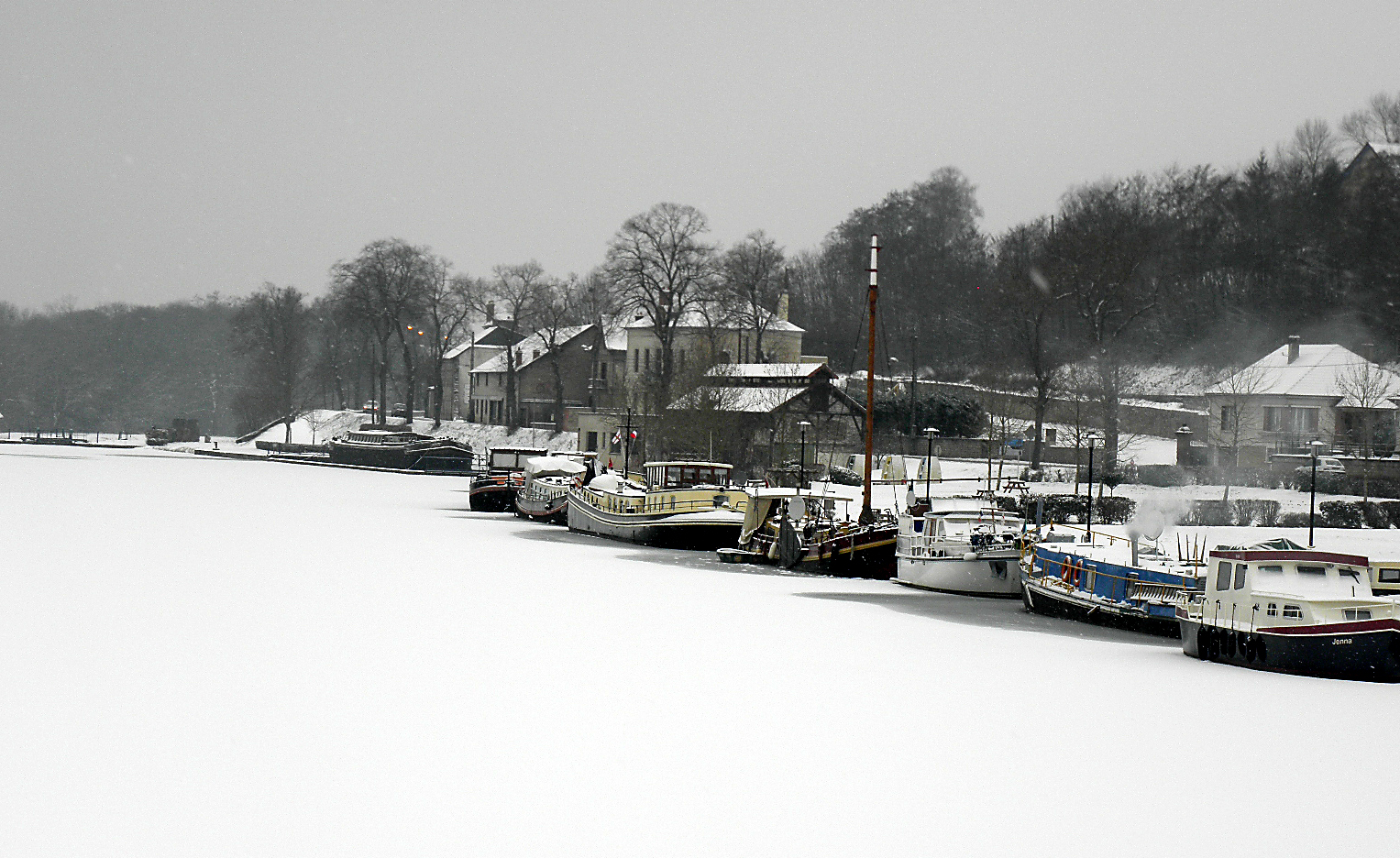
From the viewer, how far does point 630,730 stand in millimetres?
16578

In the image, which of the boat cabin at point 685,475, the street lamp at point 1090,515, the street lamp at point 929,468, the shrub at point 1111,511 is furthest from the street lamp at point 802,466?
the shrub at point 1111,511

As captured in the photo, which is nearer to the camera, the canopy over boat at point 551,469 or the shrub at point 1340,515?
the shrub at point 1340,515

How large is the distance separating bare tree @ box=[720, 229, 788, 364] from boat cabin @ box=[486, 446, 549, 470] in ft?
63.8

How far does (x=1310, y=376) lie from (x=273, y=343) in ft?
315

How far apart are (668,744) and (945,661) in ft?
24.8

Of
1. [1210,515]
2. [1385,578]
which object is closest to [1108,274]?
[1210,515]

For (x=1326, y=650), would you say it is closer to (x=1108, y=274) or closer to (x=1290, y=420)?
(x=1290, y=420)

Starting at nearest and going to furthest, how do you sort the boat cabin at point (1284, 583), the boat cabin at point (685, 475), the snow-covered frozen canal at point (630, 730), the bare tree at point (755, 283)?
the snow-covered frozen canal at point (630, 730), the boat cabin at point (1284, 583), the boat cabin at point (685, 475), the bare tree at point (755, 283)

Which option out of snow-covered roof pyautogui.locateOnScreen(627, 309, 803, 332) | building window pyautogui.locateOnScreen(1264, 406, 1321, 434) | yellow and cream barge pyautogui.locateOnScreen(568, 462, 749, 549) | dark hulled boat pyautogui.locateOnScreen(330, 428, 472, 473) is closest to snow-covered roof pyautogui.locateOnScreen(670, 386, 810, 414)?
yellow and cream barge pyautogui.locateOnScreen(568, 462, 749, 549)

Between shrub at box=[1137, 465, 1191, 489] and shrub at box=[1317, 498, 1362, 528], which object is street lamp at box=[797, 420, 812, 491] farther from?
shrub at box=[1317, 498, 1362, 528]

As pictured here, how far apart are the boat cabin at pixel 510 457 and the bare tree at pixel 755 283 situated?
63.8 ft

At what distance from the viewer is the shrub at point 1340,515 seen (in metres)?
47.1

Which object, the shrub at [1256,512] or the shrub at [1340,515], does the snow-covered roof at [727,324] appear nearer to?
the shrub at [1256,512]

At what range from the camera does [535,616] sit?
86.9 ft
